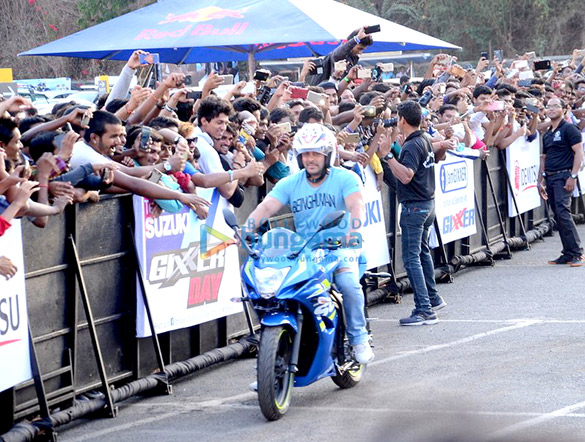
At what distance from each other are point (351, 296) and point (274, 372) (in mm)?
1007

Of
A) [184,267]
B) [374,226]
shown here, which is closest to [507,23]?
[374,226]

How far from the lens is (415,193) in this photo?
10.2 meters

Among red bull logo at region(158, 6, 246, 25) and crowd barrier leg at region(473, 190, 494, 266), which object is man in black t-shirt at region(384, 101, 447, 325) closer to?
crowd barrier leg at region(473, 190, 494, 266)

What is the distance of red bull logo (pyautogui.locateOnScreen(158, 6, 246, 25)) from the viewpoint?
14.6 metres

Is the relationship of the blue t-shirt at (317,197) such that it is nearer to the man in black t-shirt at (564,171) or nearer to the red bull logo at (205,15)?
the man in black t-shirt at (564,171)

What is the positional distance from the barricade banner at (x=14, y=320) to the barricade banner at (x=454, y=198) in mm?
7133

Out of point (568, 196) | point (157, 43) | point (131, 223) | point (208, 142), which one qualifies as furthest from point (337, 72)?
point (131, 223)

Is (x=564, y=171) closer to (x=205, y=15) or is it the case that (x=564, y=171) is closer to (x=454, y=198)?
(x=454, y=198)

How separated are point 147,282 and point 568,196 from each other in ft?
27.3

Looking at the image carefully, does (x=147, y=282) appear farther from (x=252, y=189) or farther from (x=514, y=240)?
(x=514, y=240)

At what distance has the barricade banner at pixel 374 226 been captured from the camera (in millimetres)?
11156

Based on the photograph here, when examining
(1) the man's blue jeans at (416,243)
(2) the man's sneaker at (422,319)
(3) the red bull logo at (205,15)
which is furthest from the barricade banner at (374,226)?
(3) the red bull logo at (205,15)

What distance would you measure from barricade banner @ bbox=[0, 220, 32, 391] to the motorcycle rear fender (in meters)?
1.50

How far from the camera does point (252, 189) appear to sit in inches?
364
